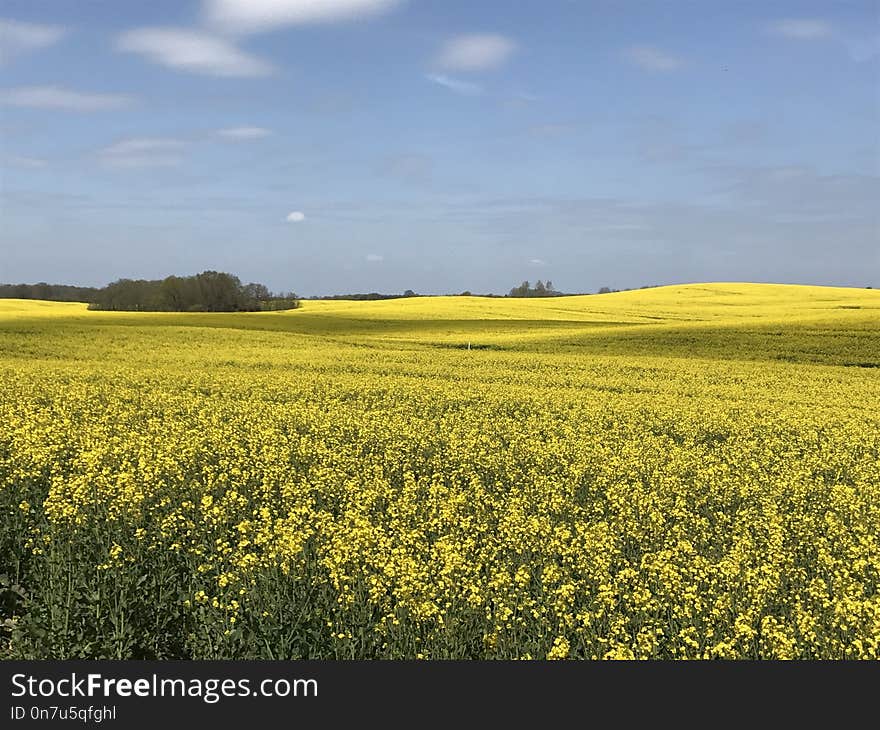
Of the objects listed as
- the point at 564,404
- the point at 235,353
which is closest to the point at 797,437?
the point at 564,404

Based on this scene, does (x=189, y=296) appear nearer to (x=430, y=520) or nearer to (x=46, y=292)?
(x=46, y=292)

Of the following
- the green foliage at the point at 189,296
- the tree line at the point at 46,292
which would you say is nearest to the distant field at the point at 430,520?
the green foliage at the point at 189,296

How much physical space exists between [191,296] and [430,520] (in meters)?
87.4

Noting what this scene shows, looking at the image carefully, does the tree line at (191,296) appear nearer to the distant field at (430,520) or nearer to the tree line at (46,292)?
the tree line at (46,292)

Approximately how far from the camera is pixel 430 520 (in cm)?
860

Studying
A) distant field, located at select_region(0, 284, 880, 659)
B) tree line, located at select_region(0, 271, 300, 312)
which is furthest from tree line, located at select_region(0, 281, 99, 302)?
distant field, located at select_region(0, 284, 880, 659)

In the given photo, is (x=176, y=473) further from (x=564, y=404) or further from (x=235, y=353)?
(x=235, y=353)

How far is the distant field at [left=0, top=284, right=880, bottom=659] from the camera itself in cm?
612

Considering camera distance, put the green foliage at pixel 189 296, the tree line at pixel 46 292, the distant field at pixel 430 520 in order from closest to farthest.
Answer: the distant field at pixel 430 520
the green foliage at pixel 189 296
the tree line at pixel 46 292

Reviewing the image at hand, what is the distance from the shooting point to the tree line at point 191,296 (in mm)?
90688

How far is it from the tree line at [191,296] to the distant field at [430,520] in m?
70.5

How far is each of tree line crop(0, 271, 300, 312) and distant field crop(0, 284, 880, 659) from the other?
70.5 metres

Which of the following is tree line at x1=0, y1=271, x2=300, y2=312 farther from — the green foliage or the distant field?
the distant field

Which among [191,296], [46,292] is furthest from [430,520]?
[46,292]
